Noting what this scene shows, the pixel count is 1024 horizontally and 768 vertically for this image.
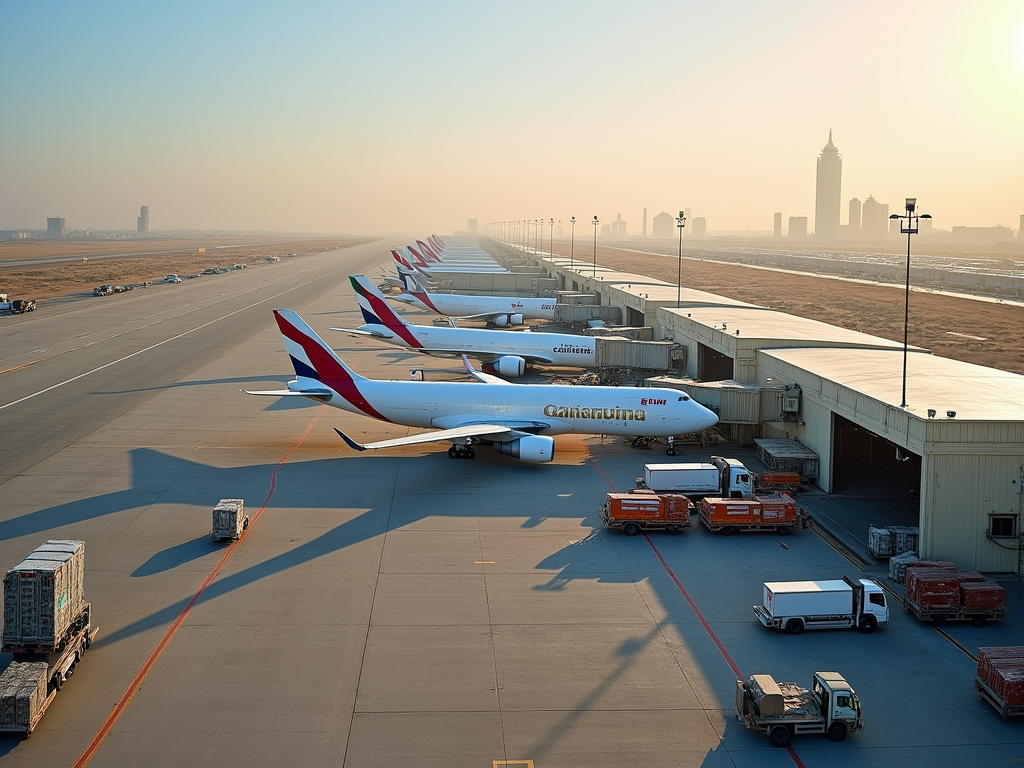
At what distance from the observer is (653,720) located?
1897cm

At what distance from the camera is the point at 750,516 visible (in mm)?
31672

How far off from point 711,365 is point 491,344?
16872 millimetres

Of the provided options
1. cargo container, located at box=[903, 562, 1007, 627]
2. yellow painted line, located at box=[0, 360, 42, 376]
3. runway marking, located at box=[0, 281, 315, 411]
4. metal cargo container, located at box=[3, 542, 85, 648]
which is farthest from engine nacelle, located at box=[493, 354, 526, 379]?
metal cargo container, located at box=[3, 542, 85, 648]

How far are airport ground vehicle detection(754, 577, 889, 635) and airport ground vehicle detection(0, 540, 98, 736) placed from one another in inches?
711

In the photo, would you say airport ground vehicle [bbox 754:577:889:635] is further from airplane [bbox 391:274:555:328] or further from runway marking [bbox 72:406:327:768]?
airplane [bbox 391:274:555:328]

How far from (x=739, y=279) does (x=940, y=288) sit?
35580 millimetres

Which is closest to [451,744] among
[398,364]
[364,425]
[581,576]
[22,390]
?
[581,576]

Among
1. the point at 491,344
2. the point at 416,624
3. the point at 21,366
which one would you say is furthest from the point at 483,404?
the point at 21,366

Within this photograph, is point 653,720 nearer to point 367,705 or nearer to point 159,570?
point 367,705

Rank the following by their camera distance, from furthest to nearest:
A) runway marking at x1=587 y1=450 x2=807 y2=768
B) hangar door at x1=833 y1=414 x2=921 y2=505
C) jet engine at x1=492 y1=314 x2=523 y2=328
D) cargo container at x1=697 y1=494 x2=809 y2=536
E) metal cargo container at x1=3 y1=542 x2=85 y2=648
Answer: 1. jet engine at x1=492 y1=314 x2=523 y2=328
2. hangar door at x1=833 y1=414 x2=921 y2=505
3. cargo container at x1=697 y1=494 x2=809 y2=536
4. metal cargo container at x1=3 y1=542 x2=85 y2=648
5. runway marking at x1=587 y1=450 x2=807 y2=768

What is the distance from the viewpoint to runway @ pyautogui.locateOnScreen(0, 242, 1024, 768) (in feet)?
59.4

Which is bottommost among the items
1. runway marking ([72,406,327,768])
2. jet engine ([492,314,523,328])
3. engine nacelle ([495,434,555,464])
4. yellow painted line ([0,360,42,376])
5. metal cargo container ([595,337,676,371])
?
runway marking ([72,406,327,768])

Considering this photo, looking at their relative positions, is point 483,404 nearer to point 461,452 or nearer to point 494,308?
point 461,452

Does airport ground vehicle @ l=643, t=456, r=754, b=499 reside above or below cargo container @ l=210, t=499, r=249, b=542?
above
